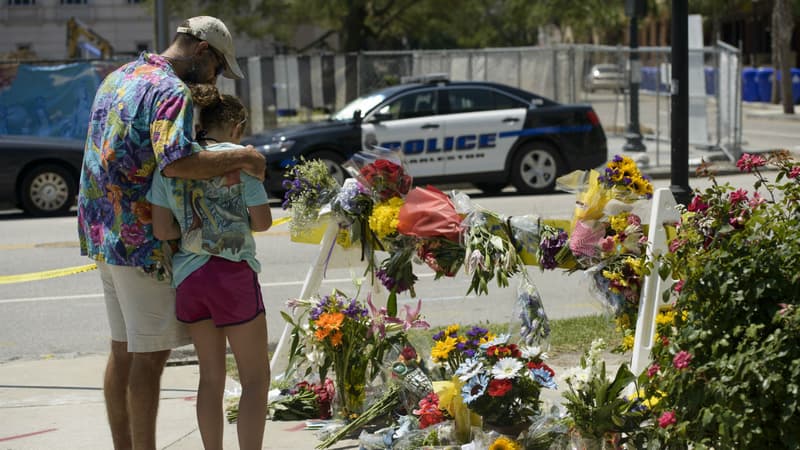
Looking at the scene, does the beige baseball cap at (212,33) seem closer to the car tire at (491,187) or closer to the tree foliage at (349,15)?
the car tire at (491,187)

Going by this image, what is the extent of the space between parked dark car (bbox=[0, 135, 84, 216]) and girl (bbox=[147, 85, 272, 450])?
11.6 meters

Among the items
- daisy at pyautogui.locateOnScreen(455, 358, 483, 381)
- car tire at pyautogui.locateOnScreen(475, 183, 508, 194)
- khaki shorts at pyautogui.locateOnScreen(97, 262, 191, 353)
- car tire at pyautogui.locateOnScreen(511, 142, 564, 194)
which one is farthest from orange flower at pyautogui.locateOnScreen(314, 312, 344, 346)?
car tire at pyautogui.locateOnScreen(475, 183, 508, 194)

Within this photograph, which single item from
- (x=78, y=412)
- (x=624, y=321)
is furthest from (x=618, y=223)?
(x=78, y=412)

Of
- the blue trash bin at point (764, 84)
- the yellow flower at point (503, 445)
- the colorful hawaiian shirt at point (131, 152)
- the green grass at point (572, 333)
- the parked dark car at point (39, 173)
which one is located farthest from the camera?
the blue trash bin at point (764, 84)

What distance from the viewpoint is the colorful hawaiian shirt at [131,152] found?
411 cm

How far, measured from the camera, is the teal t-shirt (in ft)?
13.8

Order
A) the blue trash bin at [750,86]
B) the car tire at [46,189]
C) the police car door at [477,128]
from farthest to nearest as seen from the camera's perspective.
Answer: the blue trash bin at [750,86] < the police car door at [477,128] < the car tire at [46,189]

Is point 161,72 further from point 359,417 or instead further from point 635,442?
point 635,442

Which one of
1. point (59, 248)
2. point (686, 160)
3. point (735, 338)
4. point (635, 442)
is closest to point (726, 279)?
point (735, 338)

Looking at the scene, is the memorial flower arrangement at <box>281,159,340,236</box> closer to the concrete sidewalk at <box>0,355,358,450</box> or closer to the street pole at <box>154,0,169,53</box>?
the concrete sidewalk at <box>0,355,358,450</box>

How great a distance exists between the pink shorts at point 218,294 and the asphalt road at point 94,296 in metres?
2.92

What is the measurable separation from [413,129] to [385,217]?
1028cm

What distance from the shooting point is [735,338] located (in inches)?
140

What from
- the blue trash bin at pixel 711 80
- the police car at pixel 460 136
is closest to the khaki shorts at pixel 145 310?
the police car at pixel 460 136
